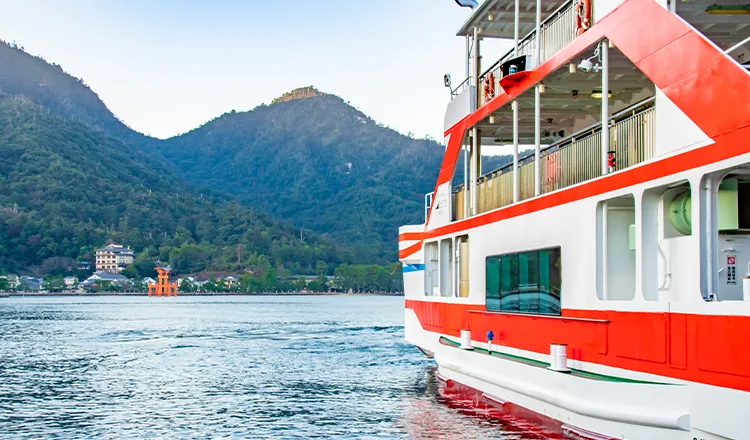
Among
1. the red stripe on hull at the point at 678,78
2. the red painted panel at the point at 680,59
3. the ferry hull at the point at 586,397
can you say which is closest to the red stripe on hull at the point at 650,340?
the ferry hull at the point at 586,397

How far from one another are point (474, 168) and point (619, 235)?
710cm

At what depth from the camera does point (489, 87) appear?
18547mm

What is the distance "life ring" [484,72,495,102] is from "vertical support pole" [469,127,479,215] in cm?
114

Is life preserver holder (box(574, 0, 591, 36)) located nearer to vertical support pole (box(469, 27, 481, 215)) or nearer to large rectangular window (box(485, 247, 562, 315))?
large rectangular window (box(485, 247, 562, 315))

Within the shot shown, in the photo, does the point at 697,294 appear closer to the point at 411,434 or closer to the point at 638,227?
the point at 638,227

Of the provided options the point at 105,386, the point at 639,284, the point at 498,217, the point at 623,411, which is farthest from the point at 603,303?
the point at 105,386

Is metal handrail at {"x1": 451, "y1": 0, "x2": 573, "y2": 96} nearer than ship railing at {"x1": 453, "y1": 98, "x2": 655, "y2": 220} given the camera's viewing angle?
No

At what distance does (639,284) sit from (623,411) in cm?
166

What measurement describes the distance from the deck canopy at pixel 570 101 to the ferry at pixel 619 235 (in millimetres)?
70

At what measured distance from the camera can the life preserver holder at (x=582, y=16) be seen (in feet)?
44.1

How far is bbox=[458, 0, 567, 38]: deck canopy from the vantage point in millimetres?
18344

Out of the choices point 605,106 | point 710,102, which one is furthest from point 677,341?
point 605,106

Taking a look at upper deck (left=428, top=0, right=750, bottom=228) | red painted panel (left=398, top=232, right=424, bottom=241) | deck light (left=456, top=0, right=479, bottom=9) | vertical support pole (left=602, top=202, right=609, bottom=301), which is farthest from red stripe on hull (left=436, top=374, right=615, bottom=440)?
deck light (left=456, top=0, right=479, bottom=9)

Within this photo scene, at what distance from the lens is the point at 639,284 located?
11.2 meters
